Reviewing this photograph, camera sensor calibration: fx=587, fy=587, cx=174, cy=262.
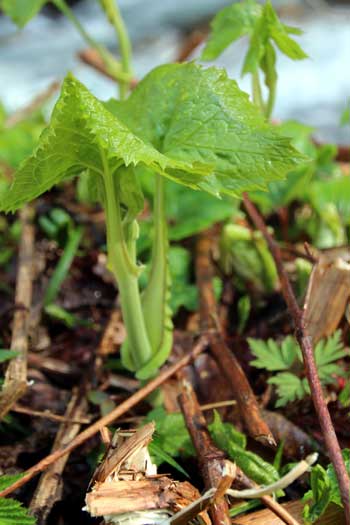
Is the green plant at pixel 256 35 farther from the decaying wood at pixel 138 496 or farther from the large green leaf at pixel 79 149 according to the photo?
the decaying wood at pixel 138 496

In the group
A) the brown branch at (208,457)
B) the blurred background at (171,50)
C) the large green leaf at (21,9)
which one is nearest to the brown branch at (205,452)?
the brown branch at (208,457)

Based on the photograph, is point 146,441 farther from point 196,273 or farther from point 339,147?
point 339,147

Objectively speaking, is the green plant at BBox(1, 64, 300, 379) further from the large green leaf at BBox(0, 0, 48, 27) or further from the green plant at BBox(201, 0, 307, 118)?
the large green leaf at BBox(0, 0, 48, 27)

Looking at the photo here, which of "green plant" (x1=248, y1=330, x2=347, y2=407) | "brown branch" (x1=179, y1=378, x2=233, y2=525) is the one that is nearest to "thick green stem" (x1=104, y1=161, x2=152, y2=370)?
"brown branch" (x1=179, y1=378, x2=233, y2=525)

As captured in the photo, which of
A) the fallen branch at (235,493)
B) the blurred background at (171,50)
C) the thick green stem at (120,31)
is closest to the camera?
the fallen branch at (235,493)

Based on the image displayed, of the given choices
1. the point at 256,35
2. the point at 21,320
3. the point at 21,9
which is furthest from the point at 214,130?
the point at 21,9

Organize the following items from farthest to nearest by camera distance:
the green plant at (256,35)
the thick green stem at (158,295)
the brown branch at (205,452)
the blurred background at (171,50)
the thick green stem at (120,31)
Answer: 1. the blurred background at (171,50)
2. the thick green stem at (120,31)
3. the green plant at (256,35)
4. the thick green stem at (158,295)
5. the brown branch at (205,452)
